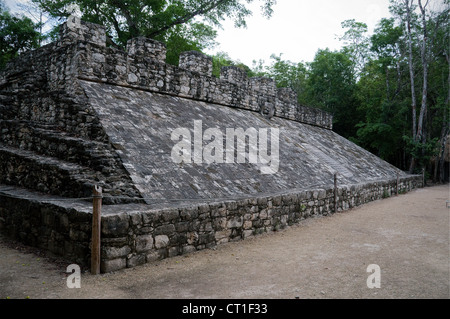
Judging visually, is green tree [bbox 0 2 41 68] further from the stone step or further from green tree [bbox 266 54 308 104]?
green tree [bbox 266 54 308 104]

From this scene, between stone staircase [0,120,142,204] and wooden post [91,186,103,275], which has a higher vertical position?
stone staircase [0,120,142,204]

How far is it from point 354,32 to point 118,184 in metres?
33.7

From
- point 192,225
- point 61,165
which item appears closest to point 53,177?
point 61,165

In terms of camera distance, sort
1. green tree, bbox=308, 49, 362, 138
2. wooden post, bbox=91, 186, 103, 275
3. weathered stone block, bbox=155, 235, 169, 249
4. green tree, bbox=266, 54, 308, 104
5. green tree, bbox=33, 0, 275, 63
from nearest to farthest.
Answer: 1. wooden post, bbox=91, 186, 103, 275
2. weathered stone block, bbox=155, 235, 169, 249
3. green tree, bbox=33, 0, 275, 63
4. green tree, bbox=308, 49, 362, 138
5. green tree, bbox=266, 54, 308, 104

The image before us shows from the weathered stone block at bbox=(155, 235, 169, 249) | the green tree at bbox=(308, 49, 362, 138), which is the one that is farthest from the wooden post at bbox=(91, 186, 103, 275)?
the green tree at bbox=(308, 49, 362, 138)

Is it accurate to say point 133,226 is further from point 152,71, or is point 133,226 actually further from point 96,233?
point 152,71

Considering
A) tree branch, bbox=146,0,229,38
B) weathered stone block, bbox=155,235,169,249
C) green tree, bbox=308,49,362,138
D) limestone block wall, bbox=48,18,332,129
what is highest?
tree branch, bbox=146,0,229,38

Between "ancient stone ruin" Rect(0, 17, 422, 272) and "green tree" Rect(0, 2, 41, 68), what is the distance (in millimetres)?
10277

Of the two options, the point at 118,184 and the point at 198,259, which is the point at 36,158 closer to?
the point at 118,184

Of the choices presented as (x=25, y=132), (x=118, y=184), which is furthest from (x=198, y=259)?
(x=25, y=132)

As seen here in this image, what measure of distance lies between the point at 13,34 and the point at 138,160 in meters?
17.9

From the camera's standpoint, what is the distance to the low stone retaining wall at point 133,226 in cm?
420

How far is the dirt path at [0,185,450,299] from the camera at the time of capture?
3719 mm
